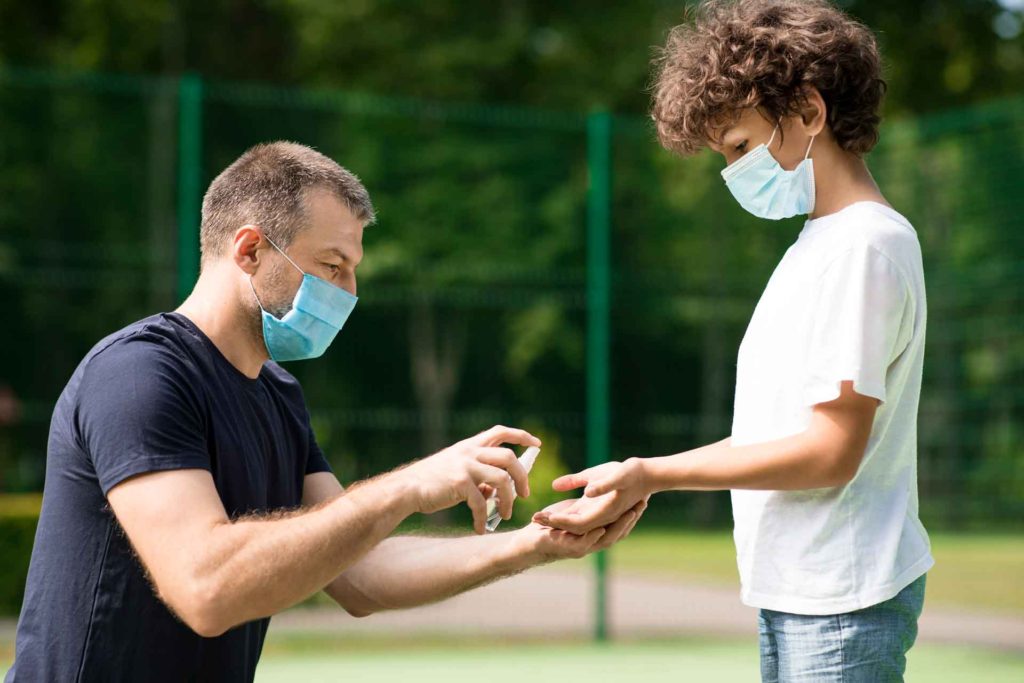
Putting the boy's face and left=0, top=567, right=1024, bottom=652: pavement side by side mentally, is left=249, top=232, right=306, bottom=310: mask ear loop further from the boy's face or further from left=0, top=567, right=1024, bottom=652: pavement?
left=0, top=567, right=1024, bottom=652: pavement

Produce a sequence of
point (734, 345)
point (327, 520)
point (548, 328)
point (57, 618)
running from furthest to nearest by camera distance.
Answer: point (734, 345)
point (548, 328)
point (57, 618)
point (327, 520)

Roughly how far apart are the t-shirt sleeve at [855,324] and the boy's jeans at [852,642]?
42 centimetres

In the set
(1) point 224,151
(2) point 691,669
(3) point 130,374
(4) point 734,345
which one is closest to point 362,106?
(1) point 224,151

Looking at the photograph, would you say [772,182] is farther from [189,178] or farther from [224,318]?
[189,178]

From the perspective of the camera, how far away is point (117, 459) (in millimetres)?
2484

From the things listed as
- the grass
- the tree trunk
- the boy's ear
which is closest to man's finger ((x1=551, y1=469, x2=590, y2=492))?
the boy's ear

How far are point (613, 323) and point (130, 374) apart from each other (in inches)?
266

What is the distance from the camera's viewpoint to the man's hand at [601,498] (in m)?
2.73

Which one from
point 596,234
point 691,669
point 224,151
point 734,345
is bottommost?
point 691,669

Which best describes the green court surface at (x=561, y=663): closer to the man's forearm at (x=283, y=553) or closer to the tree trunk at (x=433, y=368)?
the tree trunk at (x=433, y=368)

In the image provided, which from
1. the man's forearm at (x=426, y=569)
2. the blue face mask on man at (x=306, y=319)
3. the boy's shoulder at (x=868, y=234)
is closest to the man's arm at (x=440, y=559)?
the man's forearm at (x=426, y=569)

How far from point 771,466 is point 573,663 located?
18.4 ft

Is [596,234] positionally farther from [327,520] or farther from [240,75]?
[240,75]

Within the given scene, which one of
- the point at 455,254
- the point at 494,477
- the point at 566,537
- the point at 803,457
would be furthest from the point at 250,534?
the point at 455,254
